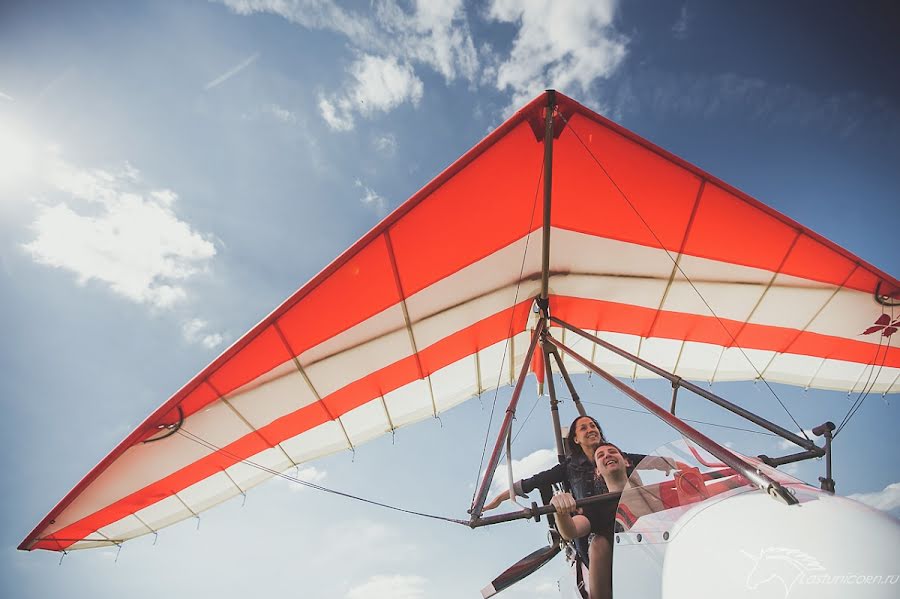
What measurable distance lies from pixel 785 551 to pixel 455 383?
16.2 feet

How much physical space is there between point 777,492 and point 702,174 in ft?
9.64

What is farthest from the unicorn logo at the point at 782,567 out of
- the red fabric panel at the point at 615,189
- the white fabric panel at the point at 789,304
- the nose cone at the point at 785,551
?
the white fabric panel at the point at 789,304

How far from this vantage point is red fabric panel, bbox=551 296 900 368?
5.21m

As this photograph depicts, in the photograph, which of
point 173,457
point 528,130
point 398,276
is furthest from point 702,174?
point 173,457

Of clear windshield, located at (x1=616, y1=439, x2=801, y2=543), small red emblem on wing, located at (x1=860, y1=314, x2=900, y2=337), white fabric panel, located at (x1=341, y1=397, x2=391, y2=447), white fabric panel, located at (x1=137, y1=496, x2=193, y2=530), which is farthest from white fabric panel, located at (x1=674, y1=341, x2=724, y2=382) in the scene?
white fabric panel, located at (x1=137, y1=496, x2=193, y2=530)

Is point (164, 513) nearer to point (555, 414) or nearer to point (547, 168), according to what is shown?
point (555, 414)

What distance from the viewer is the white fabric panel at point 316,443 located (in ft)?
16.9

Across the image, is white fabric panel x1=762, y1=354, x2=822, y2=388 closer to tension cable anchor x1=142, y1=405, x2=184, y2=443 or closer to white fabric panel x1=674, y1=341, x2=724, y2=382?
white fabric panel x1=674, y1=341, x2=724, y2=382

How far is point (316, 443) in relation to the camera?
5363 mm

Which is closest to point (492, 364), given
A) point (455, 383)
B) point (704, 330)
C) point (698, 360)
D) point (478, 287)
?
point (455, 383)

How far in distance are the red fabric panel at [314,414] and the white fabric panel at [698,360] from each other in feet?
8.58

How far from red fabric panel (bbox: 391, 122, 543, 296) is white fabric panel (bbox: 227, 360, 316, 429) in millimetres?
1519

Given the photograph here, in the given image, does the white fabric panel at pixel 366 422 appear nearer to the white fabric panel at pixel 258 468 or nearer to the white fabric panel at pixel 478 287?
the white fabric panel at pixel 258 468

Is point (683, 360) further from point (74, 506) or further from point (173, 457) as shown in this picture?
point (74, 506)
